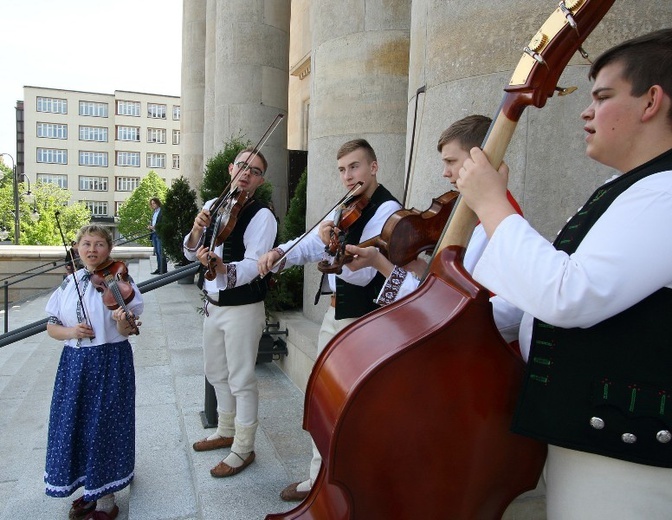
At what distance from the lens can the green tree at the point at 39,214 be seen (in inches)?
1192

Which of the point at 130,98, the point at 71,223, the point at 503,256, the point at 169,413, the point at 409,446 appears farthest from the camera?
the point at 130,98

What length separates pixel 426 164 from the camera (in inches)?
118

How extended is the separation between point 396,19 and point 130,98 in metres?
72.9

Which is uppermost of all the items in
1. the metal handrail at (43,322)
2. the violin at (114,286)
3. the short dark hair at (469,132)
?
the short dark hair at (469,132)

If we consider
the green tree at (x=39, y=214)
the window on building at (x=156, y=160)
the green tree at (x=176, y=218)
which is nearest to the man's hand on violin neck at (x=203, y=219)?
the green tree at (x=176, y=218)

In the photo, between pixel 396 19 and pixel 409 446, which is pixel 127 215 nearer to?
pixel 396 19

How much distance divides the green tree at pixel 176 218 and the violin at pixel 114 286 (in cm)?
761

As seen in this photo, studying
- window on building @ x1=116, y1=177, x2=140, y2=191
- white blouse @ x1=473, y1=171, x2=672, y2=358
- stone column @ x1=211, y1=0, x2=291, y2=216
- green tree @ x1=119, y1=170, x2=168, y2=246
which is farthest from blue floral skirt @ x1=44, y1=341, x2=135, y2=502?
window on building @ x1=116, y1=177, x2=140, y2=191

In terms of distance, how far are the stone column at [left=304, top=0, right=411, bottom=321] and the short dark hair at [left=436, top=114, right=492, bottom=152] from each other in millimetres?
2863

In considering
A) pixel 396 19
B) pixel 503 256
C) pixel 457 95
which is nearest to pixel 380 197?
pixel 457 95

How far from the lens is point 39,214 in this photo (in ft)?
113

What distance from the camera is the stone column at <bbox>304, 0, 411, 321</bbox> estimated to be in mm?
4910

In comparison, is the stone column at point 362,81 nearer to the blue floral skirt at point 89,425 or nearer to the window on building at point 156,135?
the blue floral skirt at point 89,425

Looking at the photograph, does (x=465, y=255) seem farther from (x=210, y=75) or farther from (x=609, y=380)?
(x=210, y=75)
